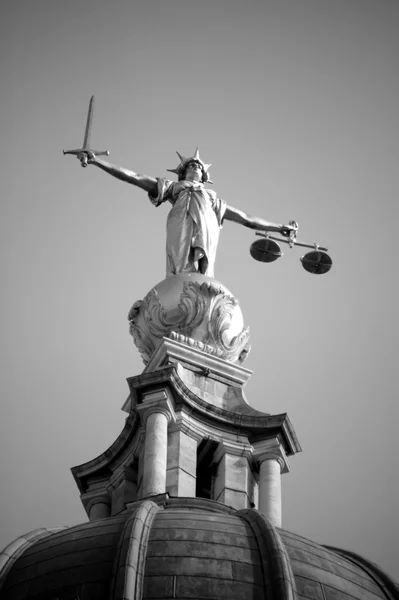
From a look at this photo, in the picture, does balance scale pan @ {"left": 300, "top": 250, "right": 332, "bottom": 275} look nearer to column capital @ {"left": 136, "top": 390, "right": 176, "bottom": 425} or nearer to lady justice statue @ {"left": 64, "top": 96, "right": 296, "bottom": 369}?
lady justice statue @ {"left": 64, "top": 96, "right": 296, "bottom": 369}

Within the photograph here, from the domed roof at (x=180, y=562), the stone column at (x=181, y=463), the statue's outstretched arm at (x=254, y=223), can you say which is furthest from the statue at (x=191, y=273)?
the domed roof at (x=180, y=562)

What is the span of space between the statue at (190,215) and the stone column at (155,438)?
519 cm

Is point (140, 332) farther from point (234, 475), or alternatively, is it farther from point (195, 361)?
point (234, 475)

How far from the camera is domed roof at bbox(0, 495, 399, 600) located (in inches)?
1796

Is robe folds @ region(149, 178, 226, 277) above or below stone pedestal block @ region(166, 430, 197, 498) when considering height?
above

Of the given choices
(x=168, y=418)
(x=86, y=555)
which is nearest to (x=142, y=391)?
(x=168, y=418)

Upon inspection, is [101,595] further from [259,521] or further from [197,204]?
[197,204]

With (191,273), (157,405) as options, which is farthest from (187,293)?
(157,405)

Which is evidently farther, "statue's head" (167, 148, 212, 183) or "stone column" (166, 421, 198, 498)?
"statue's head" (167, 148, 212, 183)

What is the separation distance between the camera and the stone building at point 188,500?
151 ft

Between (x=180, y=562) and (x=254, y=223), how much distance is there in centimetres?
1697

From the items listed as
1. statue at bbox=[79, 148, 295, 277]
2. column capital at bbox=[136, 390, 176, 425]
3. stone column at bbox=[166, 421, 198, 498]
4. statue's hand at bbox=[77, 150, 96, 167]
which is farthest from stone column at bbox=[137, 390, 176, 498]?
statue's hand at bbox=[77, 150, 96, 167]

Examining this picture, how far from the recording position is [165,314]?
55.8 metres

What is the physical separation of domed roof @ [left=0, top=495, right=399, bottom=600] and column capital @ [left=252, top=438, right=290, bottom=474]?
4.37 meters
